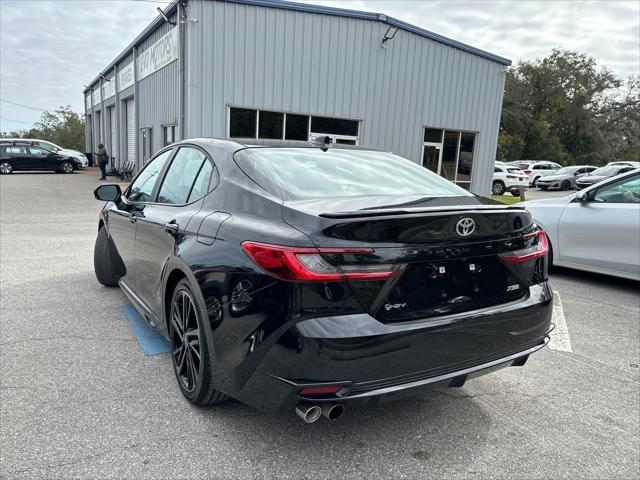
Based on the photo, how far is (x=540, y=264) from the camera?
2.83m

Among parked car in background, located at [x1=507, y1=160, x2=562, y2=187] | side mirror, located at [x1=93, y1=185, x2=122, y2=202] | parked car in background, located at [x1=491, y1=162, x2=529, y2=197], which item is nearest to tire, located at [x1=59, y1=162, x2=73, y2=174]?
parked car in background, located at [x1=491, y1=162, x2=529, y2=197]

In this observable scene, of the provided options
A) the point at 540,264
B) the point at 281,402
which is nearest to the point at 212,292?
the point at 281,402

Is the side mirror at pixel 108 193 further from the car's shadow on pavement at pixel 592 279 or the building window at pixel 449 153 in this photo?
the building window at pixel 449 153

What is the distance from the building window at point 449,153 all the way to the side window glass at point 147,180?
1533 centimetres

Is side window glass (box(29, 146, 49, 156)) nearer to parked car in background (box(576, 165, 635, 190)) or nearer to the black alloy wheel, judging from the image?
the black alloy wheel

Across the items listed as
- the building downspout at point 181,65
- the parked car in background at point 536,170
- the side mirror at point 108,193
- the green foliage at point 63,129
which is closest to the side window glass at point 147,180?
the side mirror at point 108,193

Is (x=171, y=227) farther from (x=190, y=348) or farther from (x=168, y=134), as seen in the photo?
(x=168, y=134)

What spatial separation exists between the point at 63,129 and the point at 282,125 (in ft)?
148

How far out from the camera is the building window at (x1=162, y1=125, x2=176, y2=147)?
17.2 m

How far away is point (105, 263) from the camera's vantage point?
5.12 metres

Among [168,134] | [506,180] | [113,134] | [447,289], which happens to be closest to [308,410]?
→ [447,289]

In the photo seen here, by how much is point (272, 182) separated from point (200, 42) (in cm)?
1294

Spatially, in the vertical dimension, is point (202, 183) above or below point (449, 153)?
below

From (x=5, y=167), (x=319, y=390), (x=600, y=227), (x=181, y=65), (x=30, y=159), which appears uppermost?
(x=181, y=65)
